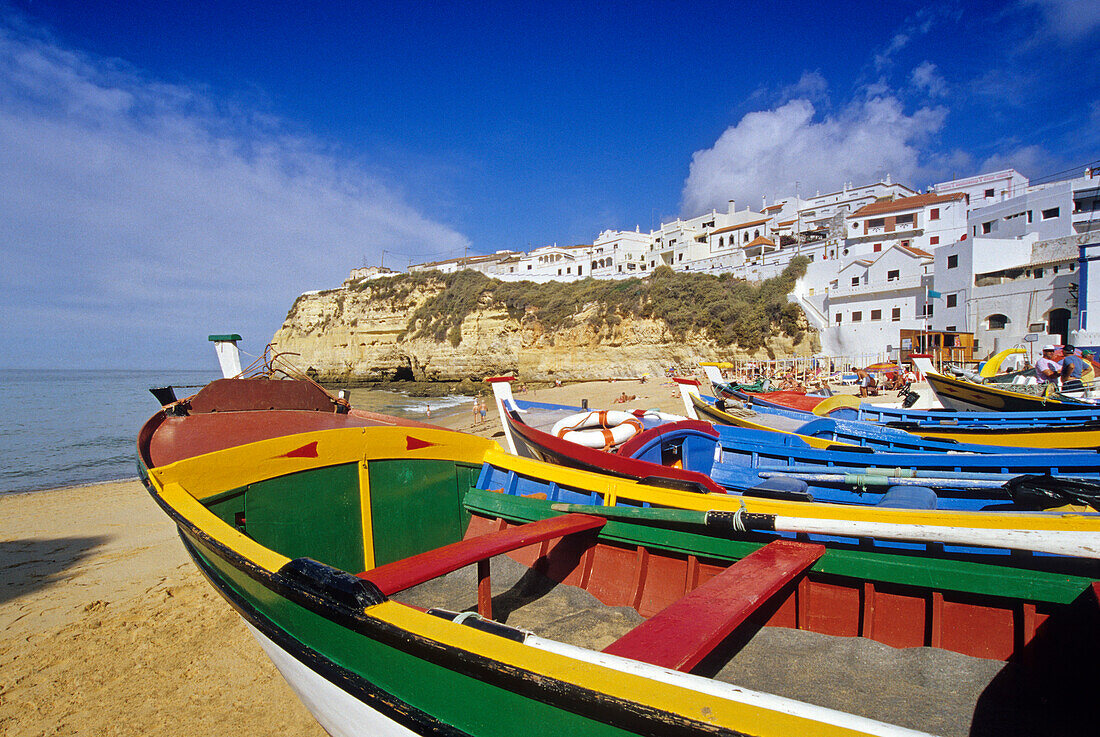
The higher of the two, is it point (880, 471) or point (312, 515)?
point (312, 515)

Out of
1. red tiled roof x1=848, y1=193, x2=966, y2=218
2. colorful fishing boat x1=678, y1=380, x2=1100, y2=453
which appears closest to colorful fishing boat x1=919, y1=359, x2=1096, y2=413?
colorful fishing boat x1=678, y1=380, x2=1100, y2=453

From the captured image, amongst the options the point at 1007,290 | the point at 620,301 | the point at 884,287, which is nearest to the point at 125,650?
the point at 1007,290

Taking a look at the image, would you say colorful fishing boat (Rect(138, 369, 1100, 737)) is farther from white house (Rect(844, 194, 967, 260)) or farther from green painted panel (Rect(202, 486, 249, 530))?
white house (Rect(844, 194, 967, 260))

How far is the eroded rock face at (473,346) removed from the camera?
36.3m

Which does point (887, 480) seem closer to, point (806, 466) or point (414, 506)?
point (806, 466)

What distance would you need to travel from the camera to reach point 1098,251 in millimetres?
22562

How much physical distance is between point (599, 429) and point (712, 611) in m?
4.92

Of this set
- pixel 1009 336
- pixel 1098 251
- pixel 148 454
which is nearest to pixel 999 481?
pixel 148 454

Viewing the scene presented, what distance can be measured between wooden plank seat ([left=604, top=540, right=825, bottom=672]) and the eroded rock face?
106 feet

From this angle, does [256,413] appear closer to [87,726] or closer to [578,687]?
[87,726]

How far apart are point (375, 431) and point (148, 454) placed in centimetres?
177

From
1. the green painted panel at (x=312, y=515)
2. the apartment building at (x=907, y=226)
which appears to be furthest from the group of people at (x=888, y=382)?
the green painted panel at (x=312, y=515)

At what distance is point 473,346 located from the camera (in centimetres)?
4319

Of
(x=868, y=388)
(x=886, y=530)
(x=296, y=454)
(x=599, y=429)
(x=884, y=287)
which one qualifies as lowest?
(x=868, y=388)
